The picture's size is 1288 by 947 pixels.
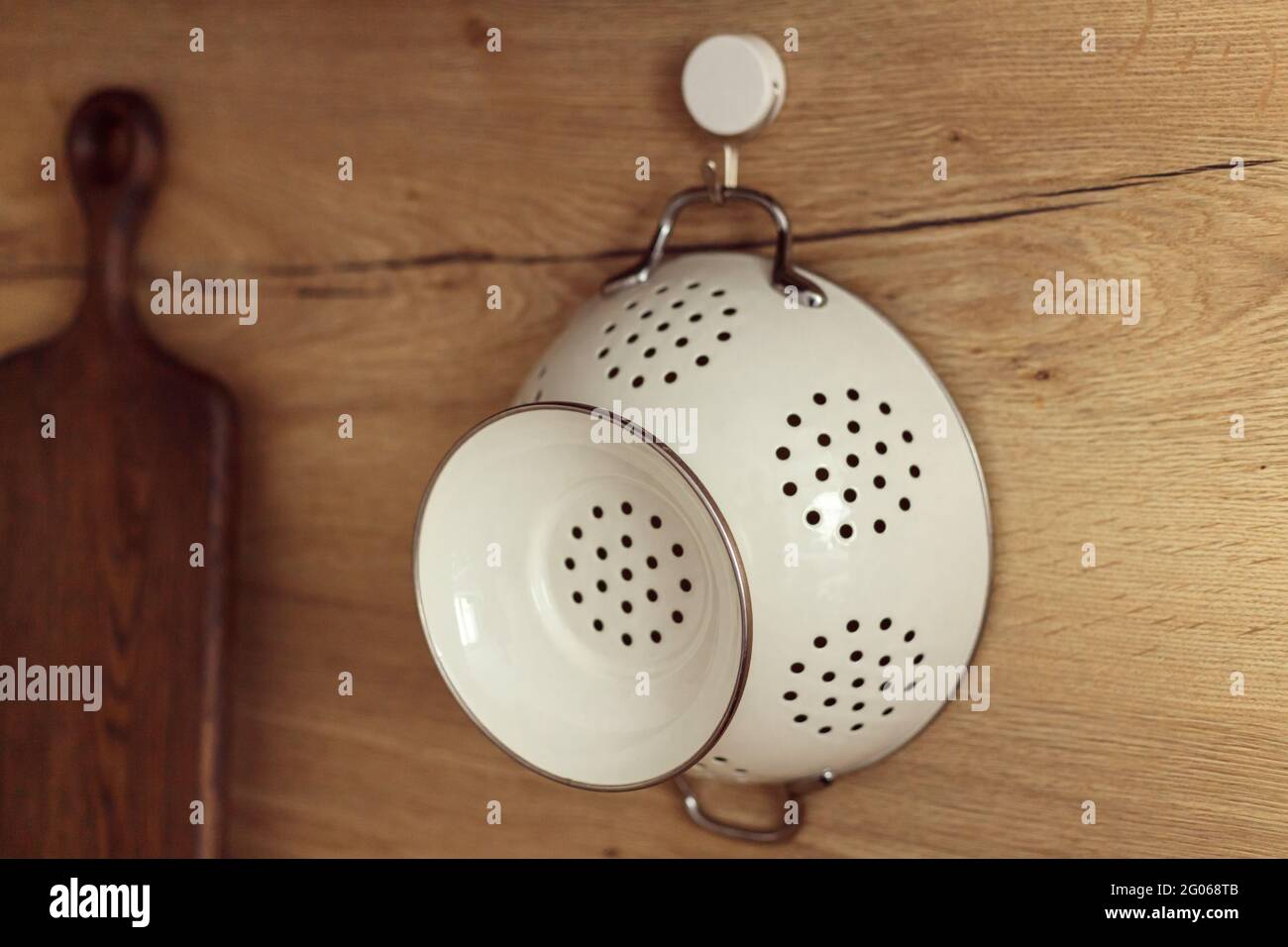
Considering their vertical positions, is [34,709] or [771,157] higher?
[771,157]

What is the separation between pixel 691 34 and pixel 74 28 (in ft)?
1.83

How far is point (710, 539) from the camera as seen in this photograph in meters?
0.61

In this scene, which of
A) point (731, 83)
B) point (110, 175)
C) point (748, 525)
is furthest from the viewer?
point (110, 175)

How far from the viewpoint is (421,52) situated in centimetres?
86

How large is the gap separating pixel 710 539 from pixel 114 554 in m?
0.58

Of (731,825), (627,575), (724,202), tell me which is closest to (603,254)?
(724,202)

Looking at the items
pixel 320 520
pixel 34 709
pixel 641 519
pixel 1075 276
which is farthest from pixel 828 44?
pixel 34 709

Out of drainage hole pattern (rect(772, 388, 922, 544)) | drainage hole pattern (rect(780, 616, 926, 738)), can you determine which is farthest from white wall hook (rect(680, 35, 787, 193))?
drainage hole pattern (rect(780, 616, 926, 738))

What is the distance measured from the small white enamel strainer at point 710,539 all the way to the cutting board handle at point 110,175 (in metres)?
0.44

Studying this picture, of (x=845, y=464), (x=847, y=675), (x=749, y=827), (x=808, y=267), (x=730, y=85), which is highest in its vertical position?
(x=730, y=85)

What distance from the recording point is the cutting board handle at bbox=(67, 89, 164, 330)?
0.92 meters

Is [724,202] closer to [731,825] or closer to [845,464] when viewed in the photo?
[845,464]

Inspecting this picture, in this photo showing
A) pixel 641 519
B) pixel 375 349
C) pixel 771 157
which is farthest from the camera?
pixel 375 349
